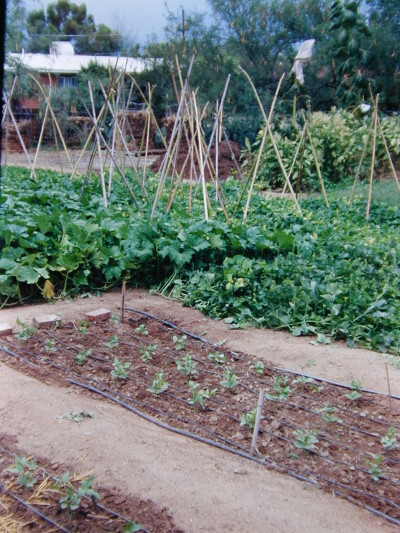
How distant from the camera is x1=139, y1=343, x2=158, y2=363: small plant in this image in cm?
309

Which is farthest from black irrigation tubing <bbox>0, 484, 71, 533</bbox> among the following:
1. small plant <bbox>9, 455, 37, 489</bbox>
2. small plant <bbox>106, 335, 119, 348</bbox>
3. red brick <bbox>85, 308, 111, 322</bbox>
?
red brick <bbox>85, 308, 111, 322</bbox>

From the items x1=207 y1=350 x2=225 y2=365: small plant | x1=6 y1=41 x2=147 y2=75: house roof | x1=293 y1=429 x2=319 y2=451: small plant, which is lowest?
x1=207 y1=350 x2=225 y2=365: small plant

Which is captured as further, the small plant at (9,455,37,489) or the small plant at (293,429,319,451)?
the small plant at (293,429,319,451)

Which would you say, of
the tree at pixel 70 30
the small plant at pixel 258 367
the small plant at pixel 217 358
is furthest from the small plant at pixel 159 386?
the tree at pixel 70 30

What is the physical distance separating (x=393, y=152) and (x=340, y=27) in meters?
3.88

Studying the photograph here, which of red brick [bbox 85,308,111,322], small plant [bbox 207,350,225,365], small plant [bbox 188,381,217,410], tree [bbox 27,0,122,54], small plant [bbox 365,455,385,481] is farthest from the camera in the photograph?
tree [bbox 27,0,122,54]

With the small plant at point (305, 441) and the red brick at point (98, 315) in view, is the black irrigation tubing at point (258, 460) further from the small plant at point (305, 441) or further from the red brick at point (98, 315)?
the red brick at point (98, 315)

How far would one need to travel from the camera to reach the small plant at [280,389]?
2703 millimetres

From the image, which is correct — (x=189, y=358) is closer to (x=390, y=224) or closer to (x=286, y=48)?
(x=390, y=224)

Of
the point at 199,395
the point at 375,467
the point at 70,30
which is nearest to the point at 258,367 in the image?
the point at 199,395

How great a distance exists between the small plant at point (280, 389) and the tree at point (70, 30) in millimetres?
14953

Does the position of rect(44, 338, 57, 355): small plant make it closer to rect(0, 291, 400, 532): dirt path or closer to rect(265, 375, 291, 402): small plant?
rect(0, 291, 400, 532): dirt path

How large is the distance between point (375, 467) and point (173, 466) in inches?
29.9

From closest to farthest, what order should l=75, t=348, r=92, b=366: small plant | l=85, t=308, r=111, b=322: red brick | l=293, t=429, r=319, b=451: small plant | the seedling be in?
l=293, t=429, r=319, b=451: small plant
the seedling
l=75, t=348, r=92, b=366: small plant
l=85, t=308, r=111, b=322: red brick
